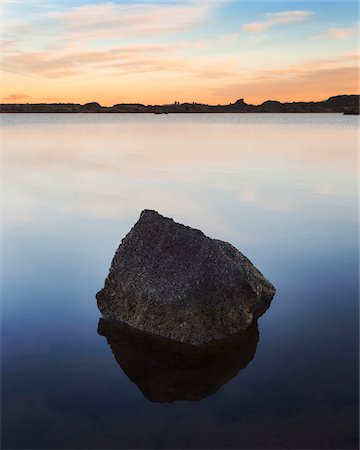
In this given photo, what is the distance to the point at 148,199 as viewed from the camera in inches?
968

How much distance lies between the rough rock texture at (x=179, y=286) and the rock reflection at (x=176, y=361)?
0.55 ft

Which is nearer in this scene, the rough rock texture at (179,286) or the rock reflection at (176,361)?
the rock reflection at (176,361)

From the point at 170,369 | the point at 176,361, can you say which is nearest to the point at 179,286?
the point at 176,361

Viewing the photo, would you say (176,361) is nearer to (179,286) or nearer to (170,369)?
(170,369)

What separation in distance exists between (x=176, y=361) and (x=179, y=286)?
1236mm

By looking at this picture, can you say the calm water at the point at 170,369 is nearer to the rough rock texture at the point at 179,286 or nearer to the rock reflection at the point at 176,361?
the rock reflection at the point at 176,361

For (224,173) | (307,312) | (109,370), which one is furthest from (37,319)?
(224,173)

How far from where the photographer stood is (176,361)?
8125 mm

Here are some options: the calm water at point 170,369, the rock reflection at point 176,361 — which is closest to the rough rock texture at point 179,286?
the rock reflection at point 176,361

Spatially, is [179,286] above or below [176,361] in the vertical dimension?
above

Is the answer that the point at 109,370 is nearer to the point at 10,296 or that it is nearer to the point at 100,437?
the point at 100,437

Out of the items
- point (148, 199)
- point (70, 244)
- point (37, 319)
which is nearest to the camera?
point (37, 319)

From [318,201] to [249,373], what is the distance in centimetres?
1602

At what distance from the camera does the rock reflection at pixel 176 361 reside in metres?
7.52
